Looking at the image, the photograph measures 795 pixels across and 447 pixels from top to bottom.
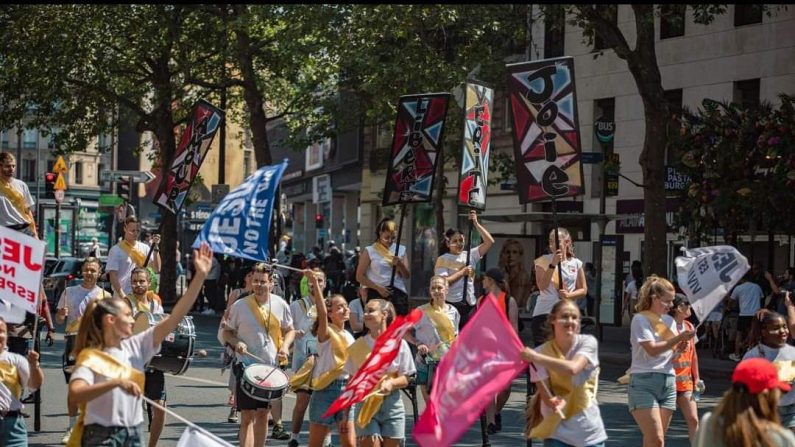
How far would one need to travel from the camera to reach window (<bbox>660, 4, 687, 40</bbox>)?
23844 mm

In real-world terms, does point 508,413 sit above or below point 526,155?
below

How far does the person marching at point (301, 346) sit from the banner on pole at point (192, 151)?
2.97 metres

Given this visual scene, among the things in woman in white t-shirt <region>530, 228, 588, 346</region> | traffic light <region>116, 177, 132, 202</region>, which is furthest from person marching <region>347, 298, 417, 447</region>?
traffic light <region>116, 177, 132, 202</region>

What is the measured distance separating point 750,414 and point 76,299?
9322mm

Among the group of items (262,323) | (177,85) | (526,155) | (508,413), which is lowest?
(508,413)

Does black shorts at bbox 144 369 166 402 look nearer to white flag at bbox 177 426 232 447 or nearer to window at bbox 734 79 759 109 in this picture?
white flag at bbox 177 426 232 447

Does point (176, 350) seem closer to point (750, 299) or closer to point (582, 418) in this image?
point (582, 418)

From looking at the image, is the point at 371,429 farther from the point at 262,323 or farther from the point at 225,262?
the point at 225,262

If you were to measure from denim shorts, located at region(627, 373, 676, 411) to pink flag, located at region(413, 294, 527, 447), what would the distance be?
9.22 feet

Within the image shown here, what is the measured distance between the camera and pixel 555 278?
45.7 ft

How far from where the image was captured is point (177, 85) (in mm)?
41688

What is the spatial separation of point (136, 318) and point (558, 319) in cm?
476

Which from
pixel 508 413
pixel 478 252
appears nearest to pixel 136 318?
pixel 478 252

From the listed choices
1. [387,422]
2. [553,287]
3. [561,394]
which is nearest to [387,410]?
[387,422]
